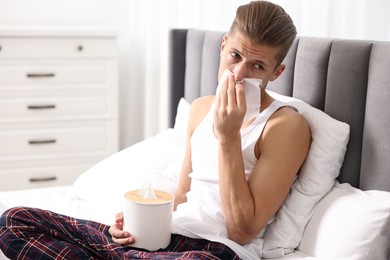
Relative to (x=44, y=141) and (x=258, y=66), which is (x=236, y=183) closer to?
(x=258, y=66)

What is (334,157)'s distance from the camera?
1506 millimetres

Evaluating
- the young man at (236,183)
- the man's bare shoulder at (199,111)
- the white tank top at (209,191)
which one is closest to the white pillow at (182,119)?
the man's bare shoulder at (199,111)

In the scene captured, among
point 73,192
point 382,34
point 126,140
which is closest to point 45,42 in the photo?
point 126,140

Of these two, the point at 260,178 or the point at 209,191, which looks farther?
the point at 209,191

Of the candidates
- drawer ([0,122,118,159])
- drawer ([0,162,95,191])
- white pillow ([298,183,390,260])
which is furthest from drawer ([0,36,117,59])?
white pillow ([298,183,390,260])

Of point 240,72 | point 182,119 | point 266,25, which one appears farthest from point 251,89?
point 182,119

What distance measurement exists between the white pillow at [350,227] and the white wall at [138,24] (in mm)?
1255

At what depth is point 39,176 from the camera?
3.13 m

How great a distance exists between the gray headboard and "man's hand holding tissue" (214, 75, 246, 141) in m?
0.31

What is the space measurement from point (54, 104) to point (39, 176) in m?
0.40

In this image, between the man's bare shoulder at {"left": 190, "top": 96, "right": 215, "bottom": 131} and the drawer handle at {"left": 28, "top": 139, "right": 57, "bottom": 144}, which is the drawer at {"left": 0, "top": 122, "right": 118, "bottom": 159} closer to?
the drawer handle at {"left": 28, "top": 139, "right": 57, "bottom": 144}

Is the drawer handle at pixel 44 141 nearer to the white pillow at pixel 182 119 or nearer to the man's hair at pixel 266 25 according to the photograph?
the white pillow at pixel 182 119

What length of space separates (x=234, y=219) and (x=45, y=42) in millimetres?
1888

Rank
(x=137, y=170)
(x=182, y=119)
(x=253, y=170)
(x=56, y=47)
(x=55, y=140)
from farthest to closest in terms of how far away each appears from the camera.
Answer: (x=55, y=140) < (x=56, y=47) < (x=182, y=119) < (x=137, y=170) < (x=253, y=170)
